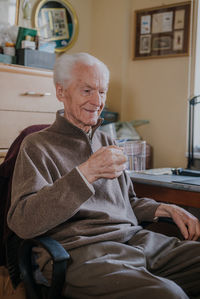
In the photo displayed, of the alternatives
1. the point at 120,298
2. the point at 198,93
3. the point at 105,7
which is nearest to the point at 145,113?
the point at 198,93

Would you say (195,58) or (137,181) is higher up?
(195,58)

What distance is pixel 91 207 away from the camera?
4.95 ft

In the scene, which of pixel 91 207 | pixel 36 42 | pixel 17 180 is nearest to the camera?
pixel 17 180

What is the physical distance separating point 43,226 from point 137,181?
872 mm

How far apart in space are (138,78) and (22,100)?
1.26 metres

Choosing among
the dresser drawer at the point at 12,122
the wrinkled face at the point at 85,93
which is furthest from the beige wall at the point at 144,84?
the wrinkled face at the point at 85,93

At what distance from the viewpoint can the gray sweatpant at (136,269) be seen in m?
1.19

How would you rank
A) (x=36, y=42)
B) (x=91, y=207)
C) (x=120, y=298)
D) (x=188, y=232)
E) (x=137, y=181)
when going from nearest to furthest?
(x=120, y=298) < (x=91, y=207) < (x=188, y=232) < (x=137, y=181) < (x=36, y=42)

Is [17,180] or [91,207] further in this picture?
[91,207]

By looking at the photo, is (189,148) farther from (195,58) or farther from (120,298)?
(120,298)

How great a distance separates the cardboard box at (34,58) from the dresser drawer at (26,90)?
7 cm

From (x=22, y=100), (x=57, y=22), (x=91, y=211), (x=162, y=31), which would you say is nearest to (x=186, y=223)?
(x=91, y=211)

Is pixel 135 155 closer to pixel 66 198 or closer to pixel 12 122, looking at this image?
pixel 12 122

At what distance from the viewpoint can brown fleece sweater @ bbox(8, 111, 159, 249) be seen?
128cm
